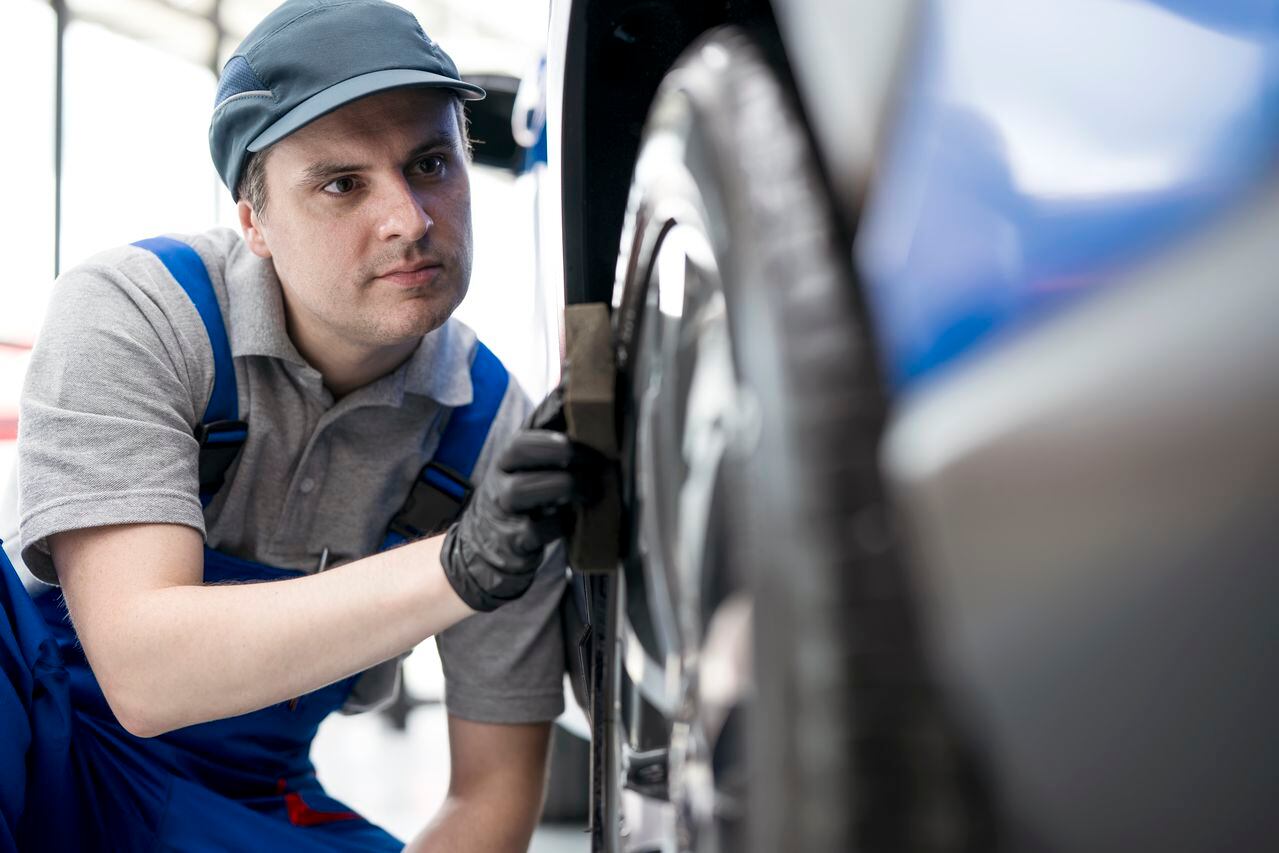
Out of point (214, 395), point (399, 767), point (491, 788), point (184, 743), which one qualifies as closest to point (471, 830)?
point (491, 788)

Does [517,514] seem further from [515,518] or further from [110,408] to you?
[110,408]

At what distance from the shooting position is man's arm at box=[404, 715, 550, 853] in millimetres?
1378

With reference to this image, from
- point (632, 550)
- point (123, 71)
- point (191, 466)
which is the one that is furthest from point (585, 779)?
point (123, 71)

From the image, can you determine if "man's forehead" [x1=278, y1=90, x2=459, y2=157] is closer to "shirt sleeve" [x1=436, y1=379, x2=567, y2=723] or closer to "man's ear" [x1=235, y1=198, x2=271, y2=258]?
"man's ear" [x1=235, y1=198, x2=271, y2=258]

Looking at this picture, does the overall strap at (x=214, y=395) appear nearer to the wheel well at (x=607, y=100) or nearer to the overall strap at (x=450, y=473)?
the overall strap at (x=450, y=473)

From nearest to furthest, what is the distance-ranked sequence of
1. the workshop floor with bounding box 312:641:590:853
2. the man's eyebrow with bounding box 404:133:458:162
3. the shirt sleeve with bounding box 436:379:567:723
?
the man's eyebrow with bounding box 404:133:458:162
the shirt sleeve with bounding box 436:379:567:723
the workshop floor with bounding box 312:641:590:853

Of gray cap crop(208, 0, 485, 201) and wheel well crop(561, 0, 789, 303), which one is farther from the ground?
gray cap crop(208, 0, 485, 201)

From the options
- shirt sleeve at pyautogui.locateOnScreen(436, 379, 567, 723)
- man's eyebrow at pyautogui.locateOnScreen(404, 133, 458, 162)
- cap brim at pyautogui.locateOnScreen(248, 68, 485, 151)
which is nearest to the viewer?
cap brim at pyautogui.locateOnScreen(248, 68, 485, 151)

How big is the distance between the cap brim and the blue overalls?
0.22 metres

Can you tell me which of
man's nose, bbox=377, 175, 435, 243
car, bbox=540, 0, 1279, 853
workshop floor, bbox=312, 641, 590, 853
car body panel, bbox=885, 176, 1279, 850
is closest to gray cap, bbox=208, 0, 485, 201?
man's nose, bbox=377, 175, 435, 243

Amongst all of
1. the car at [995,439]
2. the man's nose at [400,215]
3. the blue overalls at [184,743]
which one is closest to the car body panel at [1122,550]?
the car at [995,439]

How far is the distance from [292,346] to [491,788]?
60 centimetres

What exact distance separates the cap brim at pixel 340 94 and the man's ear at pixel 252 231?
0.48ft

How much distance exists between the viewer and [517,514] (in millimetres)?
850
